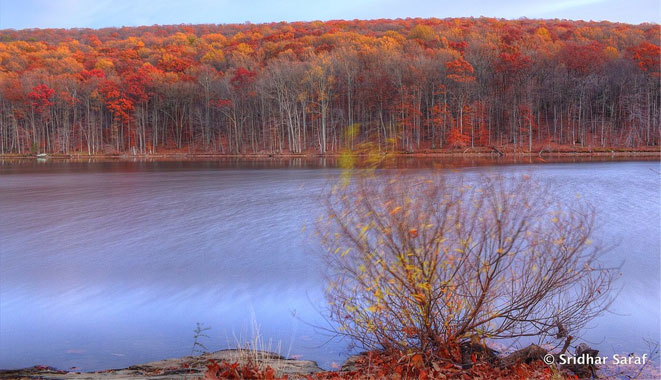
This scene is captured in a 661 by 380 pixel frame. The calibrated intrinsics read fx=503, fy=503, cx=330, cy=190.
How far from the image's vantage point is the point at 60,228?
16.1 m

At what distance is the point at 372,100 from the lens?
6669cm

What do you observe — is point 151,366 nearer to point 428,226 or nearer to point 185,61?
point 428,226

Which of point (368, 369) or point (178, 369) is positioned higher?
point (368, 369)

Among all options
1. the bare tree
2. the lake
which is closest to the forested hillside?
the lake

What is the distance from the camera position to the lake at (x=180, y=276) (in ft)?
23.2

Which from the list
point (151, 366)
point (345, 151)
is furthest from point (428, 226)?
point (151, 366)

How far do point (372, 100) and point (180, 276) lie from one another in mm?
58225

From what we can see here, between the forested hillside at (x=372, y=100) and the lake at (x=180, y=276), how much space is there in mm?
39940

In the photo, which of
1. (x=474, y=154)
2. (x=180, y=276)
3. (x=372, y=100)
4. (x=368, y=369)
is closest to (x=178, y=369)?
(x=368, y=369)

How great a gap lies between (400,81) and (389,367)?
2331 inches

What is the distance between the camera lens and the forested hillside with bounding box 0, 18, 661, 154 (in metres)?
62.7

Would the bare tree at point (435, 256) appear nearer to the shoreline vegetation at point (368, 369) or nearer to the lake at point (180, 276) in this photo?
the shoreline vegetation at point (368, 369)

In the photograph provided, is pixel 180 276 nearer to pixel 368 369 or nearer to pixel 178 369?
pixel 178 369

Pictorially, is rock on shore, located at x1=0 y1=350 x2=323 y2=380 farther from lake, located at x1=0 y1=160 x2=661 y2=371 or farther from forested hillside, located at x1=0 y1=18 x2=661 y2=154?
forested hillside, located at x1=0 y1=18 x2=661 y2=154
